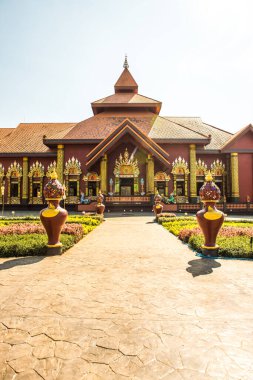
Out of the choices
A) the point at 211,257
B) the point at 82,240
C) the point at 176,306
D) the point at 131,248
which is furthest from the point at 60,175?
the point at 176,306

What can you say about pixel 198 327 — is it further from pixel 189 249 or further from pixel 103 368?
pixel 189 249

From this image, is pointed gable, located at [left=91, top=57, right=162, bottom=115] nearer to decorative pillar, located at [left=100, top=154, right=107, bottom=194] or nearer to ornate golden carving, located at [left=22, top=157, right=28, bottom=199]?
decorative pillar, located at [left=100, top=154, right=107, bottom=194]

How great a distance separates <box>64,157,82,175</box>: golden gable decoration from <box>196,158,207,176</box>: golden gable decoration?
11.9 m

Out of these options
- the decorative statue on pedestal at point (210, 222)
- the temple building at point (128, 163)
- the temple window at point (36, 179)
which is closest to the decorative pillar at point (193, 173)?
the temple building at point (128, 163)

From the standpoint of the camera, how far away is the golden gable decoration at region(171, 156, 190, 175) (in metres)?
24.1

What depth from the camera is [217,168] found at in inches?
979

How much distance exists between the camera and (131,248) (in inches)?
257

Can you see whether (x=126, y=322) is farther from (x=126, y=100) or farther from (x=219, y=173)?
(x=126, y=100)

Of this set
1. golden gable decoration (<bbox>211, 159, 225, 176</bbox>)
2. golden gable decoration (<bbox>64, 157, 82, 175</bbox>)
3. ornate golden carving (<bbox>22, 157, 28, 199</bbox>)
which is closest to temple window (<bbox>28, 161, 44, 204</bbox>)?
ornate golden carving (<bbox>22, 157, 28, 199</bbox>)

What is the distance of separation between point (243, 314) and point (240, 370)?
3.22 ft

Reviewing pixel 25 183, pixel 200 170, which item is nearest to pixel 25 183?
pixel 25 183

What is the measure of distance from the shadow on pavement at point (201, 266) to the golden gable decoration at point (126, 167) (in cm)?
1836

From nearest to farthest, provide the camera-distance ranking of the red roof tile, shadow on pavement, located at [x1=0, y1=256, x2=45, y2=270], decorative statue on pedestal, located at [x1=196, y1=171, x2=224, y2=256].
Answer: shadow on pavement, located at [x1=0, y1=256, x2=45, y2=270], decorative statue on pedestal, located at [x1=196, y1=171, x2=224, y2=256], the red roof tile

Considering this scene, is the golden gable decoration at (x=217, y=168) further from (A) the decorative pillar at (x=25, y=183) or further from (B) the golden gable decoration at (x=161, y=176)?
(A) the decorative pillar at (x=25, y=183)
